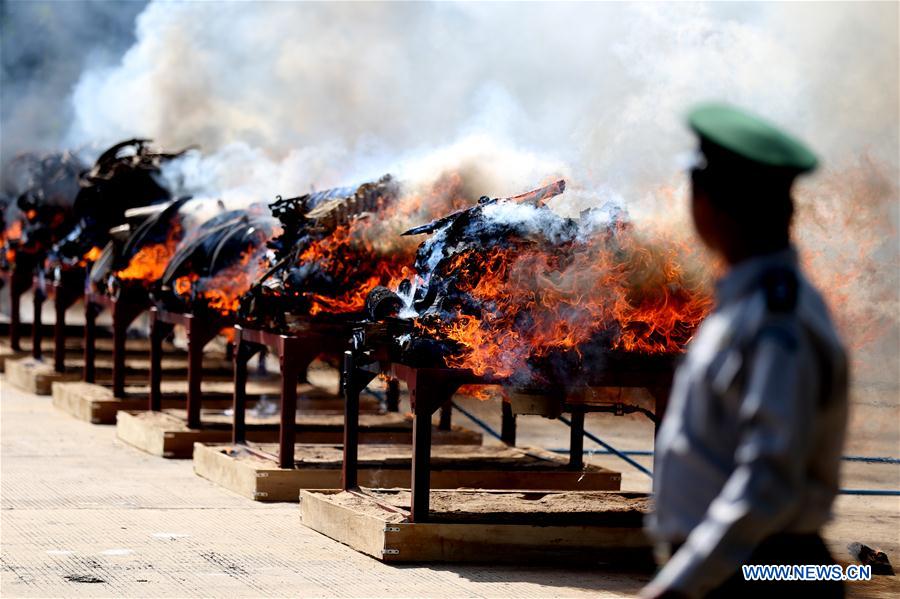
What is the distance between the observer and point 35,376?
19.8 meters

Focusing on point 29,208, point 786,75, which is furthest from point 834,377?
point 29,208

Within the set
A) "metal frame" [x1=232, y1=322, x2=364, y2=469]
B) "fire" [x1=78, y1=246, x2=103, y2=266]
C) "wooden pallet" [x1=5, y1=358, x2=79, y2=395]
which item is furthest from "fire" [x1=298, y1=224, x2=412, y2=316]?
"wooden pallet" [x1=5, y1=358, x2=79, y2=395]

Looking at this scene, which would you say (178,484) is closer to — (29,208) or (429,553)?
(429,553)

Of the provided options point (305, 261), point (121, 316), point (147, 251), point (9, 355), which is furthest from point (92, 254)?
point (305, 261)

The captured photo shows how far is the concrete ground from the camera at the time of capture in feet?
Answer: 27.2

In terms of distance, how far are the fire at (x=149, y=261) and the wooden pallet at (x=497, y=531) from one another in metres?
7.24

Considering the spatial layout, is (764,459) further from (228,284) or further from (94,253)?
(94,253)

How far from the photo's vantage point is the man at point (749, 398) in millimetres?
2850

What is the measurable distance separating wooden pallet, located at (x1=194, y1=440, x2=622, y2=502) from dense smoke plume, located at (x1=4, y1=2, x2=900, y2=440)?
7.43 feet

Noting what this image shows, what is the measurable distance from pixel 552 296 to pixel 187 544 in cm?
296

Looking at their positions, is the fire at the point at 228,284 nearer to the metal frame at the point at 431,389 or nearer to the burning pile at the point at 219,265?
the burning pile at the point at 219,265

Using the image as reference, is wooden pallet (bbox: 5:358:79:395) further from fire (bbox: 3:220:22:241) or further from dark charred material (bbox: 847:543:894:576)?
dark charred material (bbox: 847:543:894:576)

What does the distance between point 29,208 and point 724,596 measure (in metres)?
21.2

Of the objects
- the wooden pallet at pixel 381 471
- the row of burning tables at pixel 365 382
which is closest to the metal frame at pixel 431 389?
the row of burning tables at pixel 365 382
